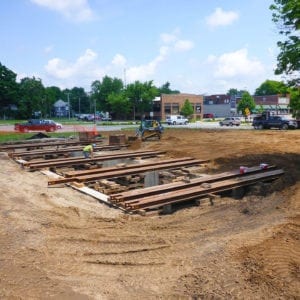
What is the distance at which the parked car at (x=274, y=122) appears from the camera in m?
46.3

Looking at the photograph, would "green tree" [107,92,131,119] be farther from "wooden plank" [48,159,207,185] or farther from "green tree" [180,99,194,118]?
"wooden plank" [48,159,207,185]

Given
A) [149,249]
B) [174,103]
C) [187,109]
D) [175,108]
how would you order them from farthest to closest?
[175,108] < [174,103] < [187,109] < [149,249]

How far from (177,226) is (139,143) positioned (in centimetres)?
1951

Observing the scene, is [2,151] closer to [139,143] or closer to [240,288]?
[139,143]

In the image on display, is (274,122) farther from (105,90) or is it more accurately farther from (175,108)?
(105,90)

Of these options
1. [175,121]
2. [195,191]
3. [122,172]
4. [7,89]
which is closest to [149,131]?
[122,172]

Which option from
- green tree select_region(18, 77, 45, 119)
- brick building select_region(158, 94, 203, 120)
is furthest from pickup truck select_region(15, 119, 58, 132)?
green tree select_region(18, 77, 45, 119)

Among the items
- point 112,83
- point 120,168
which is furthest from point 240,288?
point 112,83

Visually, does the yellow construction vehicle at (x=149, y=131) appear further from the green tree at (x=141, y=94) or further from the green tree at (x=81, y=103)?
the green tree at (x=81, y=103)

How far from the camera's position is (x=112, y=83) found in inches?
4471

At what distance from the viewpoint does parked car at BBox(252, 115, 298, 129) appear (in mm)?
46281

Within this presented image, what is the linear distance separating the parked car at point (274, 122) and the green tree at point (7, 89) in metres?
73.6

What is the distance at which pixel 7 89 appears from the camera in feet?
341

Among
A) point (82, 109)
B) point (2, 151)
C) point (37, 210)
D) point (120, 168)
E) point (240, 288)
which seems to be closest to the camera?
point (240, 288)
